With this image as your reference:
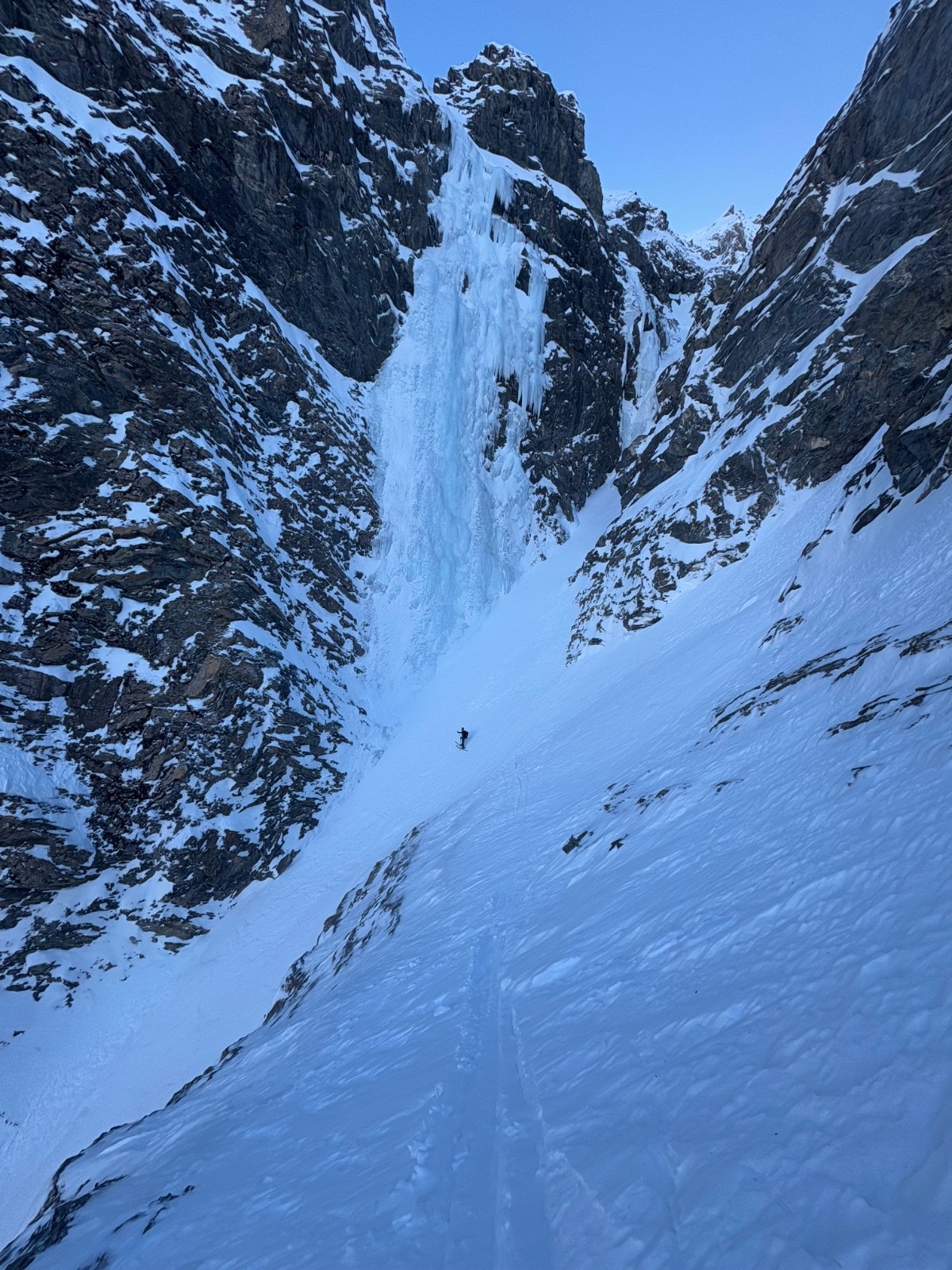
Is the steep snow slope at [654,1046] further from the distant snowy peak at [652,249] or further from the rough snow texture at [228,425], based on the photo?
the distant snowy peak at [652,249]

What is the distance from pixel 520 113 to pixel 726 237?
49.9m

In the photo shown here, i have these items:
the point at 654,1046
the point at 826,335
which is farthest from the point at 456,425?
the point at 654,1046

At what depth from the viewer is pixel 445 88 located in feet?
143

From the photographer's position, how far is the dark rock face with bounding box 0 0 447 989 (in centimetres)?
1834

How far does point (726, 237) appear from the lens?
76.6 meters

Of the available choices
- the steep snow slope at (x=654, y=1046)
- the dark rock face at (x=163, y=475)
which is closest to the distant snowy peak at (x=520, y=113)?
the dark rock face at (x=163, y=475)

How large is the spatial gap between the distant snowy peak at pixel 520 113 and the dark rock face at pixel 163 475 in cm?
1562

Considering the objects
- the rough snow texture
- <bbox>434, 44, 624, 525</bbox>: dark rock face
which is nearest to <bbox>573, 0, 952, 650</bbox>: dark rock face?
<bbox>434, 44, 624, 525</bbox>: dark rock face

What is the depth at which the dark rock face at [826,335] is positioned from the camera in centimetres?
1775

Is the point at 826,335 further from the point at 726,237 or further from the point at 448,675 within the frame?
the point at 726,237

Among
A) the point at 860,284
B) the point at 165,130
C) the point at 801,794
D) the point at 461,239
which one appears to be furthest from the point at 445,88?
the point at 801,794

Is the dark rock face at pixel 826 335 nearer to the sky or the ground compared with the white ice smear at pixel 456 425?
nearer to the ground

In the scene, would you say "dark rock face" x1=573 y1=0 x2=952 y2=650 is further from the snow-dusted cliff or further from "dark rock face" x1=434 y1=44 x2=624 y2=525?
"dark rock face" x1=434 y1=44 x2=624 y2=525

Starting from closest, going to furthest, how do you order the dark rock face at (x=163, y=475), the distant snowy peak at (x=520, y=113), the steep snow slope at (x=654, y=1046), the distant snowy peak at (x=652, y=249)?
the steep snow slope at (x=654, y=1046) < the dark rock face at (x=163, y=475) < the distant snowy peak at (x=520, y=113) < the distant snowy peak at (x=652, y=249)
